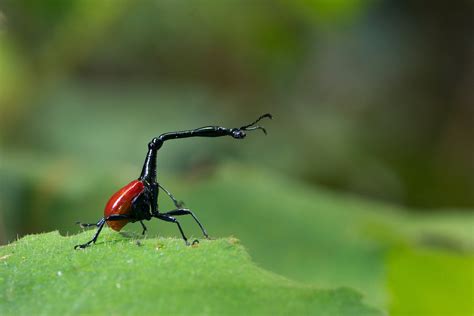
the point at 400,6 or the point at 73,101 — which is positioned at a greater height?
the point at 400,6

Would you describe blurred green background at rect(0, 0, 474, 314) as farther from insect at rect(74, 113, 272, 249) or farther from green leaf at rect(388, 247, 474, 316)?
insect at rect(74, 113, 272, 249)

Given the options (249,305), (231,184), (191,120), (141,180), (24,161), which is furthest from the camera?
(191,120)

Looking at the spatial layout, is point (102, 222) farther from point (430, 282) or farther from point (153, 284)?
point (430, 282)

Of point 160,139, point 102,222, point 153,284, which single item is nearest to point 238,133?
point 160,139

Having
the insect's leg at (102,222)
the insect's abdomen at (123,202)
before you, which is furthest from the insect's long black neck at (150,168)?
the insect's leg at (102,222)

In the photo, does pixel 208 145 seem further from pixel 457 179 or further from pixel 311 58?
pixel 457 179

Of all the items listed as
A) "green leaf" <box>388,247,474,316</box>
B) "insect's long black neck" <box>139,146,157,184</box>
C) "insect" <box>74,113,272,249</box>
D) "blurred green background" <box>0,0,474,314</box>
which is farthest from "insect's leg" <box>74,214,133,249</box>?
"green leaf" <box>388,247,474,316</box>

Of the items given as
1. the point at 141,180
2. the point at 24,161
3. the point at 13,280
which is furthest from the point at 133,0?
the point at 13,280
